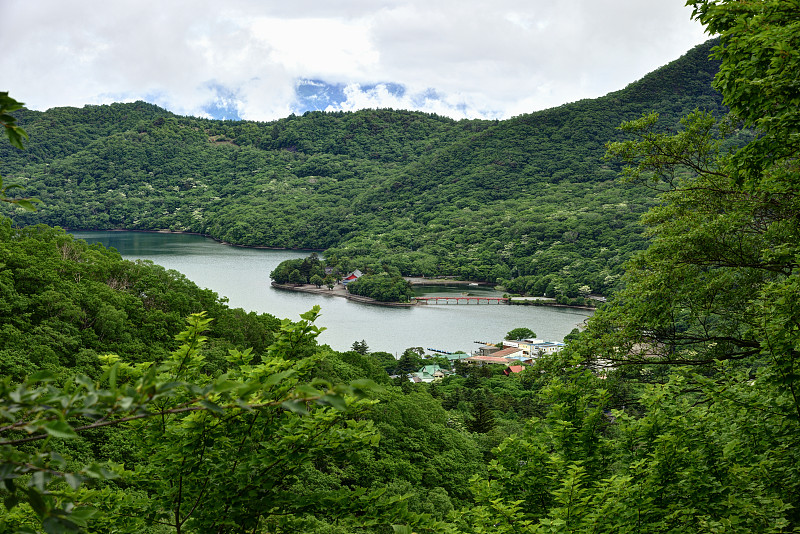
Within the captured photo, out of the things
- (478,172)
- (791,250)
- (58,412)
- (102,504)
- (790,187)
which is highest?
(478,172)

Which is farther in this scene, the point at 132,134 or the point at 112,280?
the point at 132,134

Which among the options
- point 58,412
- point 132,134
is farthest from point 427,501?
point 132,134

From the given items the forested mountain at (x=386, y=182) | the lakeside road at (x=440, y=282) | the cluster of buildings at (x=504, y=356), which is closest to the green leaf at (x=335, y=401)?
the cluster of buildings at (x=504, y=356)

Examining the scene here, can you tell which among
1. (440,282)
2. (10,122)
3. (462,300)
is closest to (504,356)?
(462,300)

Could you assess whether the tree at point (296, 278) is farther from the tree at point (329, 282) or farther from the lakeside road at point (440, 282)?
the lakeside road at point (440, 282)

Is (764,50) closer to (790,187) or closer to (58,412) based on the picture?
(790,187)

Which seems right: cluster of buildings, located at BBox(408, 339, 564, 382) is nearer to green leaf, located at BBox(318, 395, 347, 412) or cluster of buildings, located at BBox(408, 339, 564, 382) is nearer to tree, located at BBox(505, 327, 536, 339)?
tree, located at BBox(505, 327, 536, 339)
